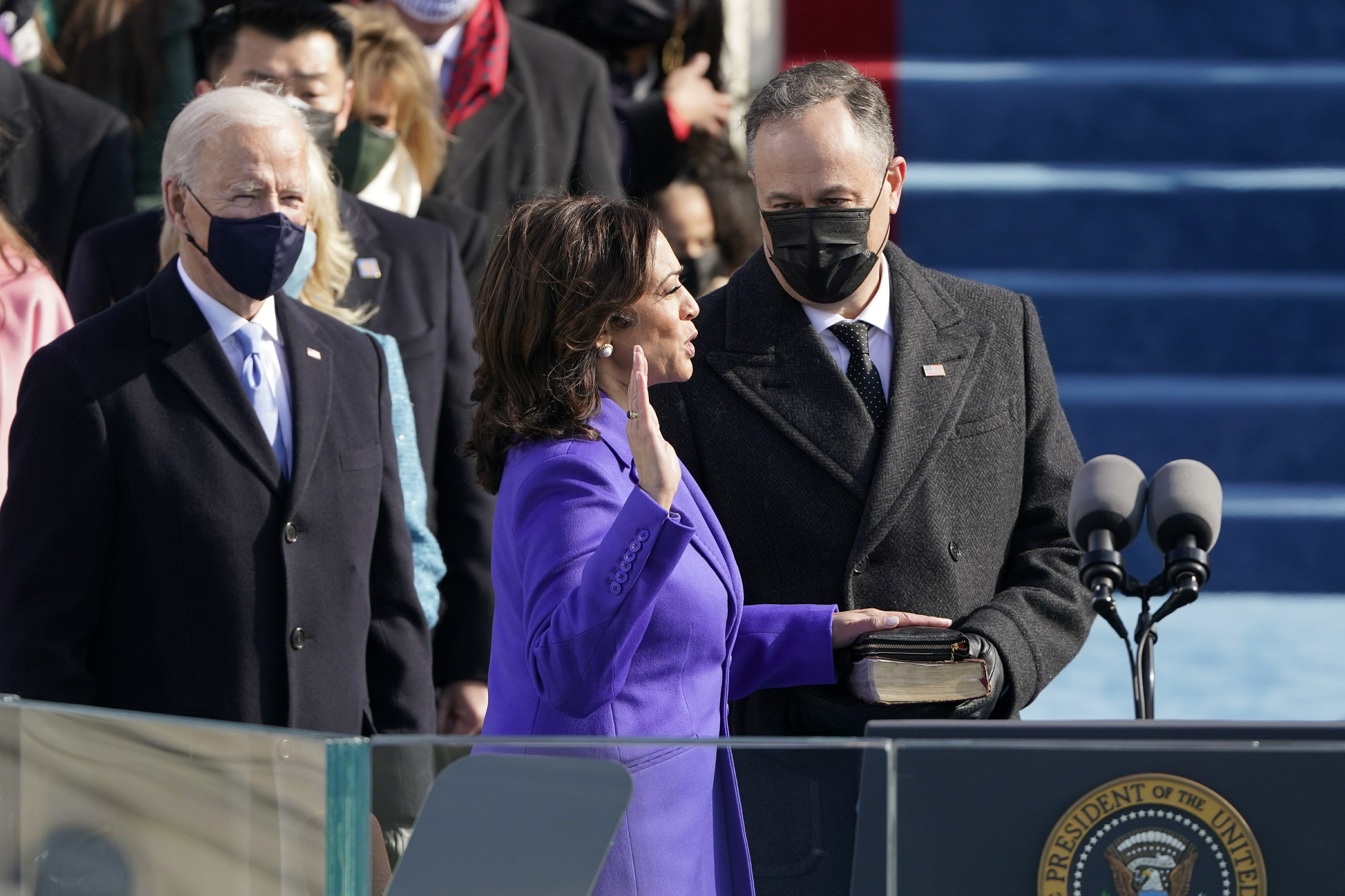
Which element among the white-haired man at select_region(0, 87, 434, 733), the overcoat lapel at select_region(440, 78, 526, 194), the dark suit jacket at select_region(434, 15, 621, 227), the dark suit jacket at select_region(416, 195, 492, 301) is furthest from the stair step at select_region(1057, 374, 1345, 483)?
the white-haired man at select_region(0, 87, 434, 733)

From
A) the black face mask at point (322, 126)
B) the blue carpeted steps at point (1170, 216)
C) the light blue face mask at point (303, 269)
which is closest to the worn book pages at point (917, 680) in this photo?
the light blue face mask at point (303, 269)

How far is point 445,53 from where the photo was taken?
4.72 metres

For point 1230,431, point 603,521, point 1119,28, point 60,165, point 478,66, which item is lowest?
point 1230,431

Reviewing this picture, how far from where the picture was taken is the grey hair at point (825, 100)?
106 inches

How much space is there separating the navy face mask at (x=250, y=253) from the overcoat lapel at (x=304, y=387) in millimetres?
89

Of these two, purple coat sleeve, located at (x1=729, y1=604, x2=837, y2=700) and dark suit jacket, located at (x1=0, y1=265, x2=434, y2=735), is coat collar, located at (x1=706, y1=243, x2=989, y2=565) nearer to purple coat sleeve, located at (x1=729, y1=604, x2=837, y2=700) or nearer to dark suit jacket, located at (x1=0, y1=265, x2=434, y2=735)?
purple coat sleeve, located at (x1=729, y1=604, x2=837, y2=700)

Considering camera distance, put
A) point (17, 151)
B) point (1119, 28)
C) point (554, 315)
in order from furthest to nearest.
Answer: point (1119, 28) < point (17, 151) < point (554, 315)

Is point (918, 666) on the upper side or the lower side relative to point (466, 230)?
lower

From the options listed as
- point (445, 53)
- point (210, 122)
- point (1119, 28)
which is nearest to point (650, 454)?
point (210, 122)

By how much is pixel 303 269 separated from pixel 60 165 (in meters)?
0.98

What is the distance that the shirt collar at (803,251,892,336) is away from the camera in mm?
2791

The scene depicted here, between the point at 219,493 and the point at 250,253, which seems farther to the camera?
→ the point at 250,253

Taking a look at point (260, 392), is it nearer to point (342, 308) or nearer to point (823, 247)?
point (342, 308)

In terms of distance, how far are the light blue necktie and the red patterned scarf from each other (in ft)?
6.07
